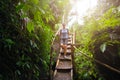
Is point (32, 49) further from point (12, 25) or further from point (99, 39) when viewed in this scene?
point (99, 39)

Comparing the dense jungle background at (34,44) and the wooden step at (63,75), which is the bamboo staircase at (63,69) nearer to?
the wooden step at (63,75)

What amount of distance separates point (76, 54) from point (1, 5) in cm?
654

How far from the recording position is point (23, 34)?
5504 mm

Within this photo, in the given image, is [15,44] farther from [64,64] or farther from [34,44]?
[64,64]

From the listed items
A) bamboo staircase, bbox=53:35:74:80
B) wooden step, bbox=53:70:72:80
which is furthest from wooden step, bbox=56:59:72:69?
wooden step, bbox=53:70:72:80

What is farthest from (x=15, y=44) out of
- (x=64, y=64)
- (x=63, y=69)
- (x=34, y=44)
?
(x=64, y=64)

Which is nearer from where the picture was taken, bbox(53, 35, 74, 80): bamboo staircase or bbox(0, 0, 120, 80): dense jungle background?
bbox(0, 0, 120, 80): dense jungle background

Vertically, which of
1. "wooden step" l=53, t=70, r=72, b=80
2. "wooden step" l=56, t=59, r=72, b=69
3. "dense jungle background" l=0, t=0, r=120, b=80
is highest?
"dense jungle background" l=0, t=0, r=120, b=80

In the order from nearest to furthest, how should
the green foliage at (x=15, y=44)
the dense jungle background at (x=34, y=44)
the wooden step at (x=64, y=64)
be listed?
the green foliage at (x=15, y=44)
the dense jungle background at (x=34, y=44)
the wooden step at (x=64, y=64)

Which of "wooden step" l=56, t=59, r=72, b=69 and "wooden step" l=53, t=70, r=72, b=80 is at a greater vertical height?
"wooden step" l=56, t=59, r=72, b=69

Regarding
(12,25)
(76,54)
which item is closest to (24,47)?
(12,25)

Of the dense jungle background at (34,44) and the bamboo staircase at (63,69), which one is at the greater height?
the dense jungle background at (34,44)

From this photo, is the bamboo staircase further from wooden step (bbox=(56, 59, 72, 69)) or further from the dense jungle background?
the dense jungle background

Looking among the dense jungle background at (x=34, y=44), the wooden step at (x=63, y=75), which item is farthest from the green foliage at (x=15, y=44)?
the wooden step at (x=63, y=75)
